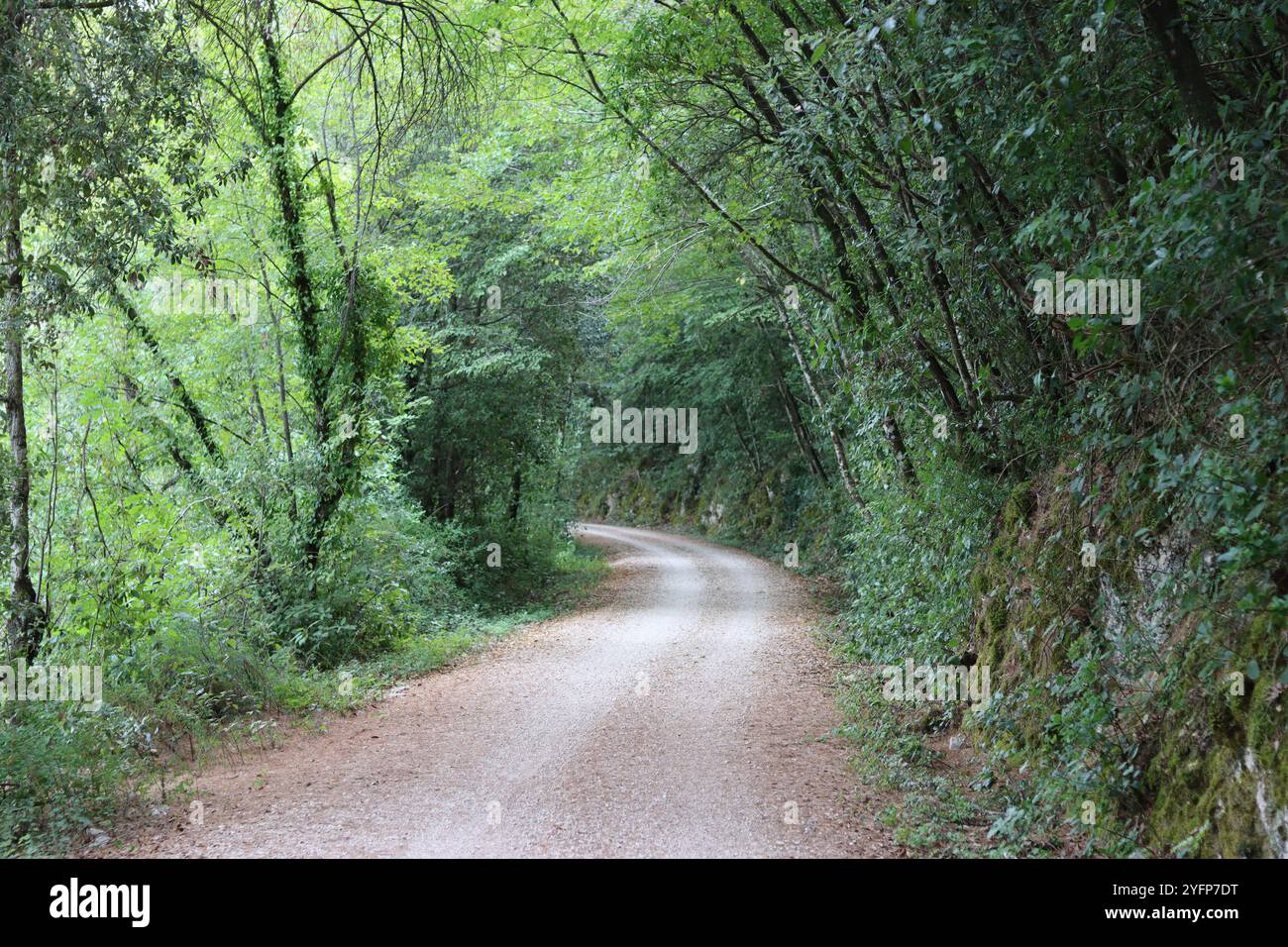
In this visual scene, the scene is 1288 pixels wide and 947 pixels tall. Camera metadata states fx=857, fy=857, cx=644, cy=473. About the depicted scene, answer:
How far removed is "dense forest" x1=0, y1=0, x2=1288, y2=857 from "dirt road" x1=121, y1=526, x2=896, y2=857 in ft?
2.20

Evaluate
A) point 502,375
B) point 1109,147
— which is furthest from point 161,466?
point 1109,147

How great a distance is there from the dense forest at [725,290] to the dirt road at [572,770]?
67 centimetres

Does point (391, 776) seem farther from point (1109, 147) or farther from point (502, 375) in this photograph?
point (502, 375)

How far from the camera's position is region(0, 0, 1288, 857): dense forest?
421cm

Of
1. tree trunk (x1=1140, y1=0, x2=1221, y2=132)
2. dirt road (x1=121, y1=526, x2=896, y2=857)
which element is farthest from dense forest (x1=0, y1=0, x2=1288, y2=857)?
dirt road (x1=121, y1=526, x2=896, y2=857)

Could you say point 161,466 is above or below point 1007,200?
below

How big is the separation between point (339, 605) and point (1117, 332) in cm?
973

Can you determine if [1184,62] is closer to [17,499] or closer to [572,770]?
[572,770]

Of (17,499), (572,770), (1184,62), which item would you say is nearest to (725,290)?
(572,770)

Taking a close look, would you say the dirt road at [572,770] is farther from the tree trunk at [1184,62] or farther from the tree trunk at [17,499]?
the tree trunk at [1184,62]

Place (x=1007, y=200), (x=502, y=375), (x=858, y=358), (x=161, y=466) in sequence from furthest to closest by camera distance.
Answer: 1. (x=502, y=375)
2. (x=161, y=466)
3. (x=858, y=358)
4. (x=1007, y=200)

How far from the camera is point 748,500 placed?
28.2m

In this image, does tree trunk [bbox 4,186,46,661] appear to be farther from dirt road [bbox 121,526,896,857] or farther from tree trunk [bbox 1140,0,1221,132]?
tree trunk [bbox 1140,0,1221,132]

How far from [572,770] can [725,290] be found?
12.0 meters
